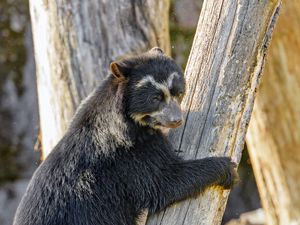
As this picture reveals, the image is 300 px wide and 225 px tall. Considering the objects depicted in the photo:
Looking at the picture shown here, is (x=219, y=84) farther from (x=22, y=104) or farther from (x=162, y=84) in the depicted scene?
(x=22, y=104)

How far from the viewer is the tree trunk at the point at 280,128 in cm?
808

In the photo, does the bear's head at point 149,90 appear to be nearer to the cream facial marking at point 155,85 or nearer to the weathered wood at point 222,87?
the cream facial marking at point 155,85

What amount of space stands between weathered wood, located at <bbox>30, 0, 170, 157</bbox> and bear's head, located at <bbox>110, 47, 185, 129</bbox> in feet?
8.00

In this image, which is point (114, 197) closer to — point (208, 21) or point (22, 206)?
point (22, 206)

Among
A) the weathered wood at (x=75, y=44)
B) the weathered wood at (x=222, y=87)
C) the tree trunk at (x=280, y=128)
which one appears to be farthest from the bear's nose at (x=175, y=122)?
the tree trunk at (x=280, y=128)

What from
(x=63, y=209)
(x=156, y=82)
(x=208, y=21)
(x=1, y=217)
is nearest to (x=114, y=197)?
(x=63, y=209)

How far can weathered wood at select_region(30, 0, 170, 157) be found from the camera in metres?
7.07

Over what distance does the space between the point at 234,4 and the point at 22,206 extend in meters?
2.00

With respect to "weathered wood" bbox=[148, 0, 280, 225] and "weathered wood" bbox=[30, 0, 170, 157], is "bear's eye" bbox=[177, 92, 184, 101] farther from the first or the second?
"weathered wood" bbox=[30, 0, 170, 157]

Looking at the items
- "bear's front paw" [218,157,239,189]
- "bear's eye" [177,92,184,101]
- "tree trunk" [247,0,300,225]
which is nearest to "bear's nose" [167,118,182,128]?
"bear's eye" [177,92,184,101]

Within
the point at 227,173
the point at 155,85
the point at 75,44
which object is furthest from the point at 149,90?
the point at 75,44

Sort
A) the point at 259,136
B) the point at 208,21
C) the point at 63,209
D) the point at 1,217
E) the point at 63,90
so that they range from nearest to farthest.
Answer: the point at 63,209 < the point at 208,21 < the point at 63,90 < the point at 259,136 < the point at 1,217

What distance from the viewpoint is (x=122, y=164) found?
15.2 ft

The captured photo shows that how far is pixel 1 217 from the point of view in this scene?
10742 millimetres
